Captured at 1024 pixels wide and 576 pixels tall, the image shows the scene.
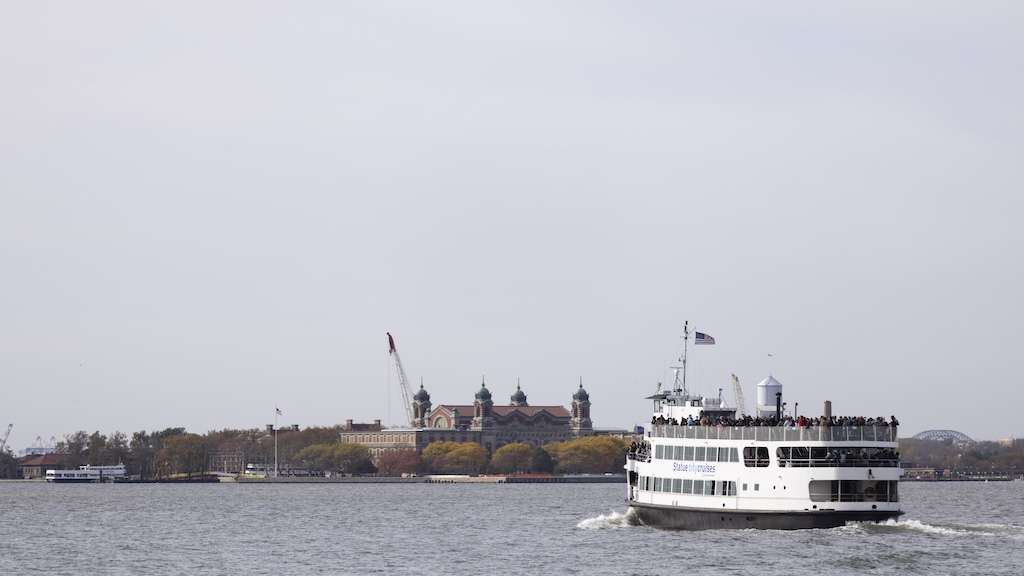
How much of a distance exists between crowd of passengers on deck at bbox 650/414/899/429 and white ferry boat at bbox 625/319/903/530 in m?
0.05

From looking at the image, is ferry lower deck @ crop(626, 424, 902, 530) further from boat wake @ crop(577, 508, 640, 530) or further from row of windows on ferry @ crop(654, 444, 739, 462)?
boat wake @ crop(577, 508, 640, 530)

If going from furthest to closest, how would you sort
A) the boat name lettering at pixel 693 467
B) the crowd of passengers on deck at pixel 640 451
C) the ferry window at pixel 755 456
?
1. the crowd of passengers on deck at pixel 640 451
2. the boat name lettering at pixel 693 467
3. the ferry window at pixel 755 456

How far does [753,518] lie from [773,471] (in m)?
2.65

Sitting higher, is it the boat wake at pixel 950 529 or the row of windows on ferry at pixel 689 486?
the row of windows on ferry at pixel 689 486

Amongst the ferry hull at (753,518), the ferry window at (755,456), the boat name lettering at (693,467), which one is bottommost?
the ferry hull at (753,518)

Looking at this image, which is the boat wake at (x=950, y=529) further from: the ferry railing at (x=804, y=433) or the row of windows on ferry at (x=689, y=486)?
the row of windows on ferry at (x=689, y=486)

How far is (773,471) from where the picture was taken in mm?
79750

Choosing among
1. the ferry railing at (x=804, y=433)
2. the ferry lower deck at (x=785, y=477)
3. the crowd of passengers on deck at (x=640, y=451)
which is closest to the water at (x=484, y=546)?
the ferry lower deck at (x=785, y=477)

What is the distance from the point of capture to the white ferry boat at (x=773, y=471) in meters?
78.4

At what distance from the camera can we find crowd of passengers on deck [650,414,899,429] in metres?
79.5

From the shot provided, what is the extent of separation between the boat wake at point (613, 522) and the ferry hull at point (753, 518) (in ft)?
25.6

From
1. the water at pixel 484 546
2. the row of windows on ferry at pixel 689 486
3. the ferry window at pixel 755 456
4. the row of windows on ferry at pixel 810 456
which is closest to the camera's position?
the water at pixel 484 546

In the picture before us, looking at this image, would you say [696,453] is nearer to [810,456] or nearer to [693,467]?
[693,467]

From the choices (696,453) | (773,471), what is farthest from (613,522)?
(773,471)
